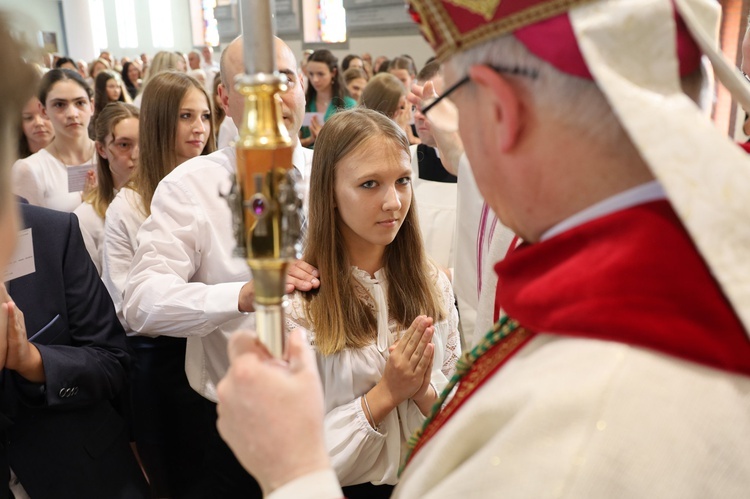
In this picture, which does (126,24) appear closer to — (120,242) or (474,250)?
(120,242)

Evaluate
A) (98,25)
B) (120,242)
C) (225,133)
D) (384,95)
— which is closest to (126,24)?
(98,25)

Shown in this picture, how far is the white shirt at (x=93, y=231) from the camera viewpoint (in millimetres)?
3436

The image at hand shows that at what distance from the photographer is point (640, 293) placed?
768 millimetres

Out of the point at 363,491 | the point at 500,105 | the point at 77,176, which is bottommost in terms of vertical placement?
the point at 363,491

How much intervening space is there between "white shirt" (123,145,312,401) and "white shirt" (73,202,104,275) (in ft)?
3.77

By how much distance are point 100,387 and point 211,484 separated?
64cm

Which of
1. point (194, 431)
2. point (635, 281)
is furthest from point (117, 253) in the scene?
point (635, 281)

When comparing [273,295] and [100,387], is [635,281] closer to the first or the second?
[273,295]

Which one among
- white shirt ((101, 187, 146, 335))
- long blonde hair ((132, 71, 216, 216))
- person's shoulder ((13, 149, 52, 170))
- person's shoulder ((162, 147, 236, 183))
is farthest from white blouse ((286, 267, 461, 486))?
person's shoulder ((13, 149, 52, 170))

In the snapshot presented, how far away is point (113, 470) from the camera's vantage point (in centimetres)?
192

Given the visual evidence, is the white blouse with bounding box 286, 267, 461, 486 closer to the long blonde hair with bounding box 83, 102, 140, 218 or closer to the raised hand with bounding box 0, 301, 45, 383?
the raised hand with bounding box 0, 301, 45, 383

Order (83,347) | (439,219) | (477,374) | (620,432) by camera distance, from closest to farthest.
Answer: (620,432)
(477,374)
(83,347)
(439,219)

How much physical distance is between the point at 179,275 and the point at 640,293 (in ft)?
5.97

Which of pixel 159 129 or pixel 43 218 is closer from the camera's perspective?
pixel 43 218
